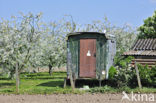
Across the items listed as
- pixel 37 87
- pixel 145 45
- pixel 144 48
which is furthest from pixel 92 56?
pixel 37 87

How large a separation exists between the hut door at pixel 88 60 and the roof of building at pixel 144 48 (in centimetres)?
192

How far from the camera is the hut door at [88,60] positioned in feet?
54.0

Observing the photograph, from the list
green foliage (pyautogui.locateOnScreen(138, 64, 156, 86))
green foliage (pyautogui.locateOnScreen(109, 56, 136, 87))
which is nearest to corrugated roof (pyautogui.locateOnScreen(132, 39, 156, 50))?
green foliage (pyautogui.locateOnScreen(109, 56, 136, 87))

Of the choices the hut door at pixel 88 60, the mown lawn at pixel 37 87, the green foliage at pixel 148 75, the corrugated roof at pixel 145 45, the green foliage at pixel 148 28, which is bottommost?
the mown lawn at pixel 37 87

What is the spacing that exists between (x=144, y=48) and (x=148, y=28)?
590 inches

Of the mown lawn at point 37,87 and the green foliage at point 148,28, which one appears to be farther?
the green foliage at point 148,28

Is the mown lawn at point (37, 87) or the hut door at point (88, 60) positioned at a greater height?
the hut door at point (88, 60)

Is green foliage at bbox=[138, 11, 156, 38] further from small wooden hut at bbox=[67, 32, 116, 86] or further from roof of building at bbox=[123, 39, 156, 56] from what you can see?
small wooden hut at bbox=[67, 32, 116, 86]

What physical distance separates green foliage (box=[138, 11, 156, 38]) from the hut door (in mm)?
16335

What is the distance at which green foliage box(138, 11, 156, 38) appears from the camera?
31.5 meters

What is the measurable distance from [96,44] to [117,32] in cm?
1477

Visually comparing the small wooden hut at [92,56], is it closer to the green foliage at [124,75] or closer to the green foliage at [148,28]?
the green foliage at [124,75]

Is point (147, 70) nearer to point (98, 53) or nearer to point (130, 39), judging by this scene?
point (98, 53)

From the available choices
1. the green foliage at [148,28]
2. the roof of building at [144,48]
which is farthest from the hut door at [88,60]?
the green foliage at [148,28]
